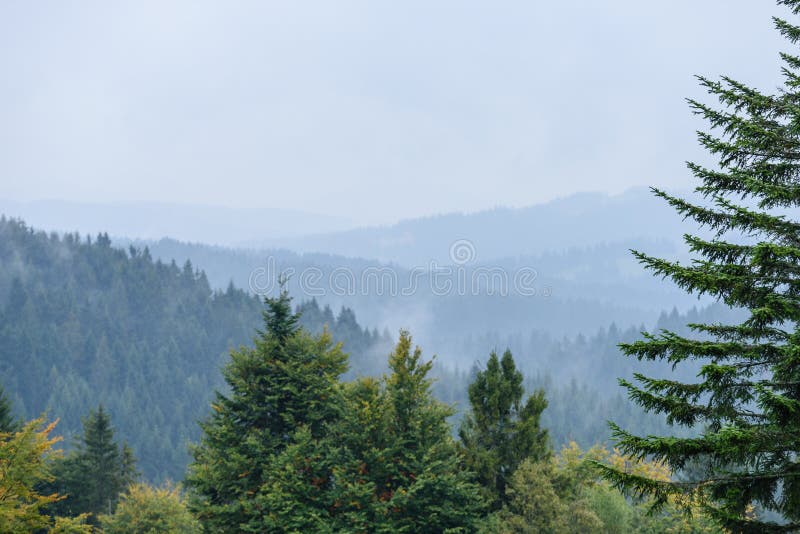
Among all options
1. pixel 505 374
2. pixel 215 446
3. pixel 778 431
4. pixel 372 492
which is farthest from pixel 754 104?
pixel 215 446

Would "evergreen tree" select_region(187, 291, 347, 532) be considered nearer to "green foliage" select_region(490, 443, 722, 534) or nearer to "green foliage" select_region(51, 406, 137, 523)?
"green foliage" select_region(490, 443, 722, 534)

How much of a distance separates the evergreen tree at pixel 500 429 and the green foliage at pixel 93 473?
34.0 metres

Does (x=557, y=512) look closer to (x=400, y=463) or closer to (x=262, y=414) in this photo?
(x=400, y=463)

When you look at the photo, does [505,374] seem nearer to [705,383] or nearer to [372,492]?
[372,492]

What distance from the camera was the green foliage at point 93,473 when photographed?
174 feet

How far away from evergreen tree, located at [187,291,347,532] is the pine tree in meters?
20.6

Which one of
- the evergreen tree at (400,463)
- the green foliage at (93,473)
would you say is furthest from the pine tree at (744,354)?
the green foliage at (93,473)

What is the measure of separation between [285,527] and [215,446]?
5187 mm

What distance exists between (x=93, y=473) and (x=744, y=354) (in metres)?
58.3

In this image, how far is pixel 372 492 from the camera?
28141 mm

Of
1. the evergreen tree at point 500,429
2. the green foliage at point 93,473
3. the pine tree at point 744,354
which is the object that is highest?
the pine tree at point 744,354

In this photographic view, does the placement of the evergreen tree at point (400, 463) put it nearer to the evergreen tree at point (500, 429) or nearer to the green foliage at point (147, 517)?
the evergreen tree at point (500, 429)

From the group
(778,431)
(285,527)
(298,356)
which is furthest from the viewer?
(298,356)

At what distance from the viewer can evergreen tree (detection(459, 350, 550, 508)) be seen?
32562mm
